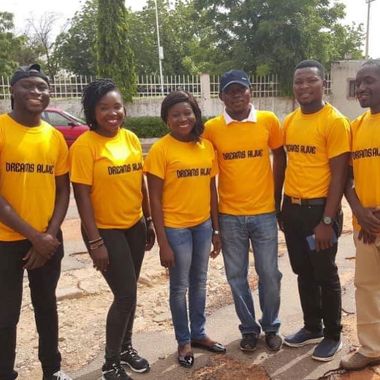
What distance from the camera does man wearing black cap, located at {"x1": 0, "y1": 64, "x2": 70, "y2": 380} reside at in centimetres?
235

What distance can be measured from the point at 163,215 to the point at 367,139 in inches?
51.3

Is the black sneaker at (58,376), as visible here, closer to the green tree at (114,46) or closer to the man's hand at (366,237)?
the man's hand at (366,237)

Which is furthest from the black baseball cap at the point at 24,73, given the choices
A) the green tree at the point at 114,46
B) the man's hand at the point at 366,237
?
the green tree at the point at 114,46

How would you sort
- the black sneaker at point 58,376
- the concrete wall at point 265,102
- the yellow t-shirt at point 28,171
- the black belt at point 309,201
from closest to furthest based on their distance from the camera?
the yellow t-shirt at point 28,171, the black sneaker at point 58,376, the black belt at point 309,201, the concrete wall at point 265,102

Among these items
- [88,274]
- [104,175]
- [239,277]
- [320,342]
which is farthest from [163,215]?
[88,274]

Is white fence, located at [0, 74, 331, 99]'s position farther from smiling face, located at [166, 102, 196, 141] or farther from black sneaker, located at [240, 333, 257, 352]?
black sneaker, located at [240, 333, 257, 352]

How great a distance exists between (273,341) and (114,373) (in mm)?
1114

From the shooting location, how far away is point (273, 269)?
307 cm

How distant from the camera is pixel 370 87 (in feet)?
8.48

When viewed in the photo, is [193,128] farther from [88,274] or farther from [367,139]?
[88,274]

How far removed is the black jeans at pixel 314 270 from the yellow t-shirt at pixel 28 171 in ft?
5.05

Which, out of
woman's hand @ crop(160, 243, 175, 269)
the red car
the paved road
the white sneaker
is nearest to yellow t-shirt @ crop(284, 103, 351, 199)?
woman's hand @ crop(160, 243, 175, 269)

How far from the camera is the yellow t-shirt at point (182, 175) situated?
276cm

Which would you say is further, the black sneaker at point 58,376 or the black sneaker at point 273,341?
the black sneaker at point 273,341
